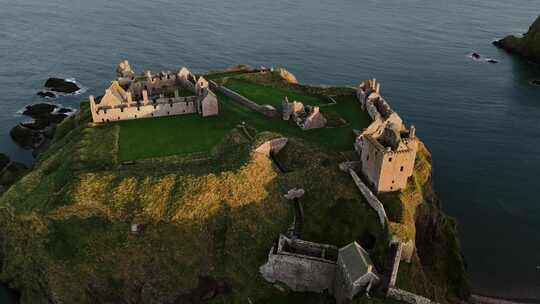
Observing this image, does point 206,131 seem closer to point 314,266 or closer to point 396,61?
point 314,266

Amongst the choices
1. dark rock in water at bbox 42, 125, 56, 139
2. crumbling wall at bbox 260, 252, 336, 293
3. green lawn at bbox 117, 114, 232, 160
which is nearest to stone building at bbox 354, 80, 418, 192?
crumbling wall at bbox 260, 252, 336, 293

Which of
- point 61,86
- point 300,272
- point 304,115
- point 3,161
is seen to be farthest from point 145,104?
point 61,86

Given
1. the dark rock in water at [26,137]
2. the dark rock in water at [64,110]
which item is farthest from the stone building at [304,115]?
the dark rock in water at [64,110]

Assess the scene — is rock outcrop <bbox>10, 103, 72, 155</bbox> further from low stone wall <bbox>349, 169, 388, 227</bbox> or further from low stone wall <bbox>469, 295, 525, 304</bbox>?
low stone wall <bbox>469, 295, 525, 304</bbox>

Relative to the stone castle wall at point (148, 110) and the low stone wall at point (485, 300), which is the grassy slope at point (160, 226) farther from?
the low stone wall at point (485, 300)

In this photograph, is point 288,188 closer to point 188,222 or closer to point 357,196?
point 357,196

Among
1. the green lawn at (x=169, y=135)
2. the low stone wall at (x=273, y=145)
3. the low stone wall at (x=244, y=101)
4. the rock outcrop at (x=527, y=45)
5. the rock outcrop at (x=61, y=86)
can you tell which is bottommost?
the rock outcrop at (x=61, y=86)
